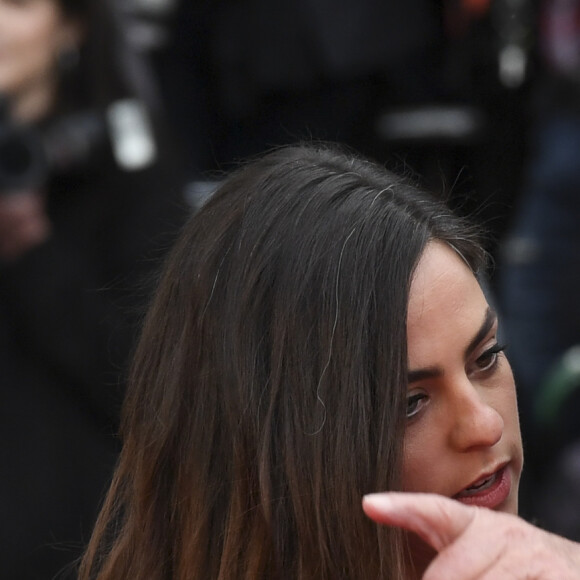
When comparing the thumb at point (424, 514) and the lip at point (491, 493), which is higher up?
the thumb at point (424, 514)

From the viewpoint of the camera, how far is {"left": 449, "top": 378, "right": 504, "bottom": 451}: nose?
1736mm

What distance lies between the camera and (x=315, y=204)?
1.88 metres

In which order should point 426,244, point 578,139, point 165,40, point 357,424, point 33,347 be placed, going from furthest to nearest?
point 165,40
point 578,139
point 33,347
point 426,244
point 357,424

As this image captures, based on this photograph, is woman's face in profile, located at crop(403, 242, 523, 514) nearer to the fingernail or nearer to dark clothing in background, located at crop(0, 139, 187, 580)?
the fingernail

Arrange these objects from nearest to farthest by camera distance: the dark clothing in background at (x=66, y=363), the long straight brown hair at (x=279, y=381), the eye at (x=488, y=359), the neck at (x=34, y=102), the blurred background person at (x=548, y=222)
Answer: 1. the long straight brown hair at (x=279, y=381)
2. the eye at (x=488, y=359)
3. the dark clothing in background at (x=66, y=363)
4. the neck at (x=34, y=102)
5. the blurred background person at (x=548, y=222)

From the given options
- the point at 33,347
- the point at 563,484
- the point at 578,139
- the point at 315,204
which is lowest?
the point at 563,484

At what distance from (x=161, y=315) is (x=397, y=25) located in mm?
2200

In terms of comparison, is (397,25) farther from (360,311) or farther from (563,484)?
(360,311)

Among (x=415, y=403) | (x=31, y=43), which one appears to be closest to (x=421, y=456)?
(x=415, y=403)

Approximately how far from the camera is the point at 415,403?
1.78m

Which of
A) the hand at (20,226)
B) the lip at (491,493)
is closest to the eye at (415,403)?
the lip at (491,493)

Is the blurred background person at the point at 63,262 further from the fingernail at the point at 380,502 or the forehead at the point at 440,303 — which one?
the fingernail at the point at 380,502

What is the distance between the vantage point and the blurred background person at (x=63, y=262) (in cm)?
273

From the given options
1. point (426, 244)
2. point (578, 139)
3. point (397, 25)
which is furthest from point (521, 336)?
point (426, 244)
